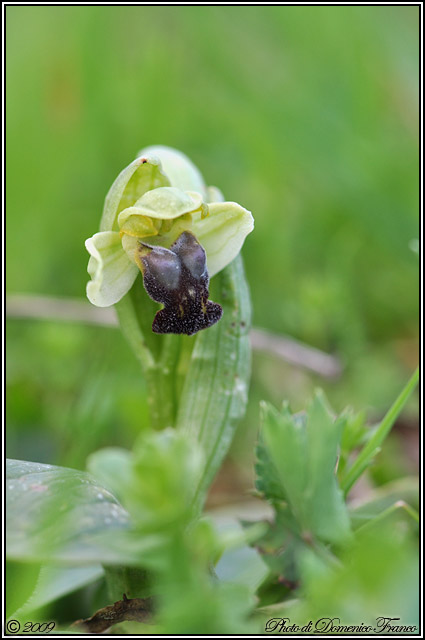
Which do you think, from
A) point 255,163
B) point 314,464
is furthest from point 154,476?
point 255,163

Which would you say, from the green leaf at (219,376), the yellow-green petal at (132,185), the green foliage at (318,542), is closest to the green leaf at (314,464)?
the green foliage at (318,542)

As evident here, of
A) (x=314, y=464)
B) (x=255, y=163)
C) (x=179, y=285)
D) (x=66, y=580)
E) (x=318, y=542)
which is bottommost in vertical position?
(x=66, y=580)

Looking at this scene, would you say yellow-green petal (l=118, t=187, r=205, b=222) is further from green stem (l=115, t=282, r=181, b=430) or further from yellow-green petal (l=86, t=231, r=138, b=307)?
green stem (l=115, t=282, r=181, b=430)

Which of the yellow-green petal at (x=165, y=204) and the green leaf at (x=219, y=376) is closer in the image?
the yellow-green petal at (x=165, y=204)

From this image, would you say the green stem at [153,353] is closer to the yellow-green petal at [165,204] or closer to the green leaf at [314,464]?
the yellow-green petal at [165,204]

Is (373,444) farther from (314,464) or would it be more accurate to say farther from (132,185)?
(132,185)

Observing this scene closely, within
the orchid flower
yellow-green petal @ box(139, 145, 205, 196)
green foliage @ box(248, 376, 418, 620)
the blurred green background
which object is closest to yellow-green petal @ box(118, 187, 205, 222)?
the orchid flower

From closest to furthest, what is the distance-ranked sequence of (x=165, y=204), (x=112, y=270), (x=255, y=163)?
(x=165, y=204), (x=112, y=270), (x=255, y=163)
